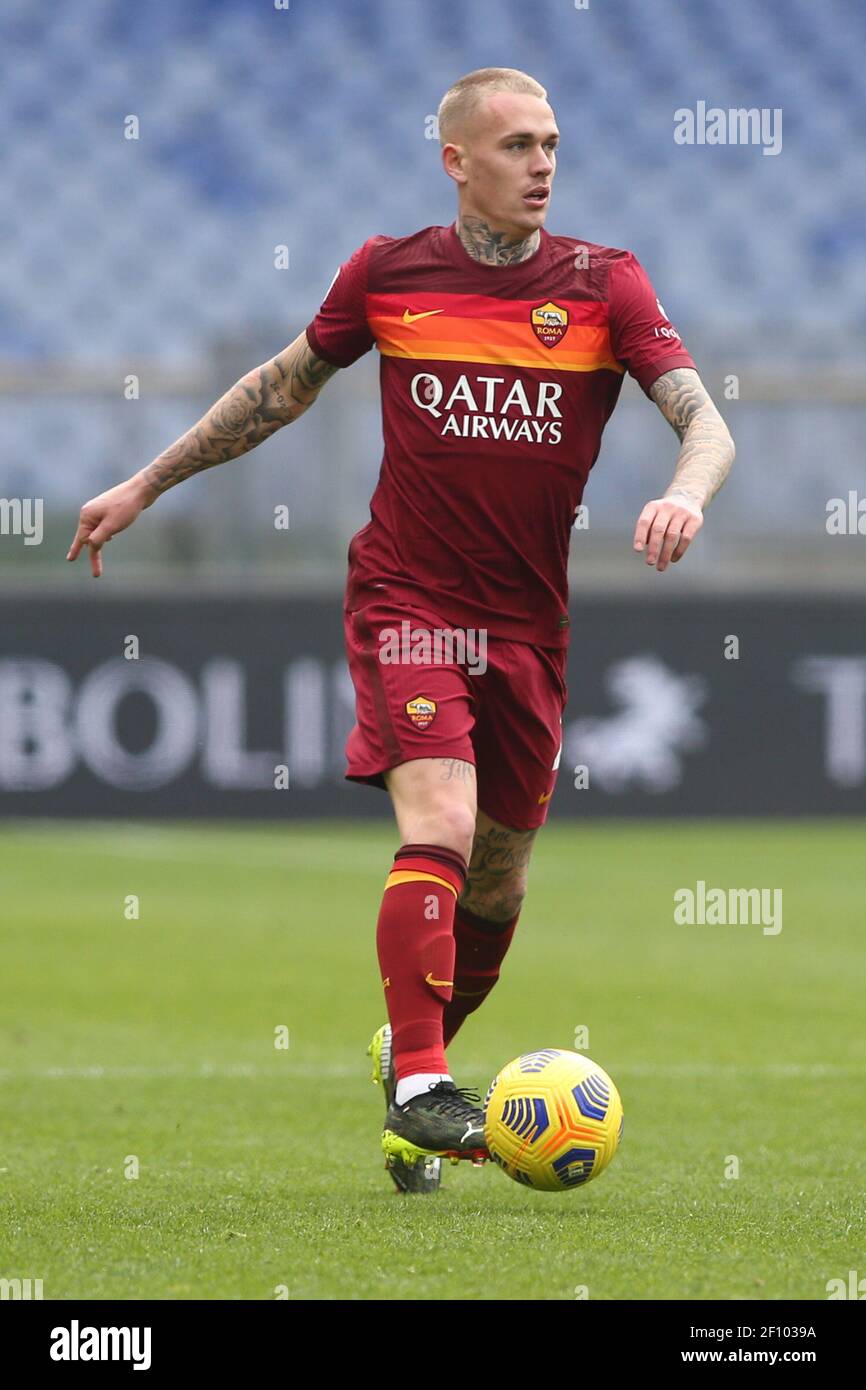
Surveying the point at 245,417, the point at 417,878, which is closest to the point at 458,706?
the point at 417,878

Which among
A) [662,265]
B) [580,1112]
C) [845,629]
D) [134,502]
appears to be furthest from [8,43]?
[580,1112]

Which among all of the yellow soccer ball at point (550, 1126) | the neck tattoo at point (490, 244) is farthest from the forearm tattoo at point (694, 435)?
the yellow soccer ball at point (550, 1126)

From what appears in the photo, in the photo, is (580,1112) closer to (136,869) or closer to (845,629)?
(136,869)

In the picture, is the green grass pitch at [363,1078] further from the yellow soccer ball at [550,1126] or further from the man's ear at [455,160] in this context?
the man's ear at [455,160]

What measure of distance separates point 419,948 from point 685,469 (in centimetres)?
99

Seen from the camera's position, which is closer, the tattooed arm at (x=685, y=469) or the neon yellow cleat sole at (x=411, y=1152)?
the tattooed arm at (x=685, y=469)

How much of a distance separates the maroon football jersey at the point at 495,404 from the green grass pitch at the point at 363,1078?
1183mm

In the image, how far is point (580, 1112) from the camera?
11.4 ft

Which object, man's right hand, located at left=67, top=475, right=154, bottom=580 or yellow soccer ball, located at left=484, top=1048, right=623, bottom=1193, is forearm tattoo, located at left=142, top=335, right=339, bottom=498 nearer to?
man's right hand, located at left=67, top=475, right=154, bottom=580

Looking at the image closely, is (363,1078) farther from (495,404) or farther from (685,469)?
(685,469)

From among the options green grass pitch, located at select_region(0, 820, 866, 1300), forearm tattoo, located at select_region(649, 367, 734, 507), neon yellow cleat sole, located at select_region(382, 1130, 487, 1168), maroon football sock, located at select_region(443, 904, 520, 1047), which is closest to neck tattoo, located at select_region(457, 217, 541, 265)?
forearm tattoo, located at select_region(649, 367, 734, 507)

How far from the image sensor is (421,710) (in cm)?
375

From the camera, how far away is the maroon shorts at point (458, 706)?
12.3 feet

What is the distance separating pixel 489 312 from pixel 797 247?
14163mm
